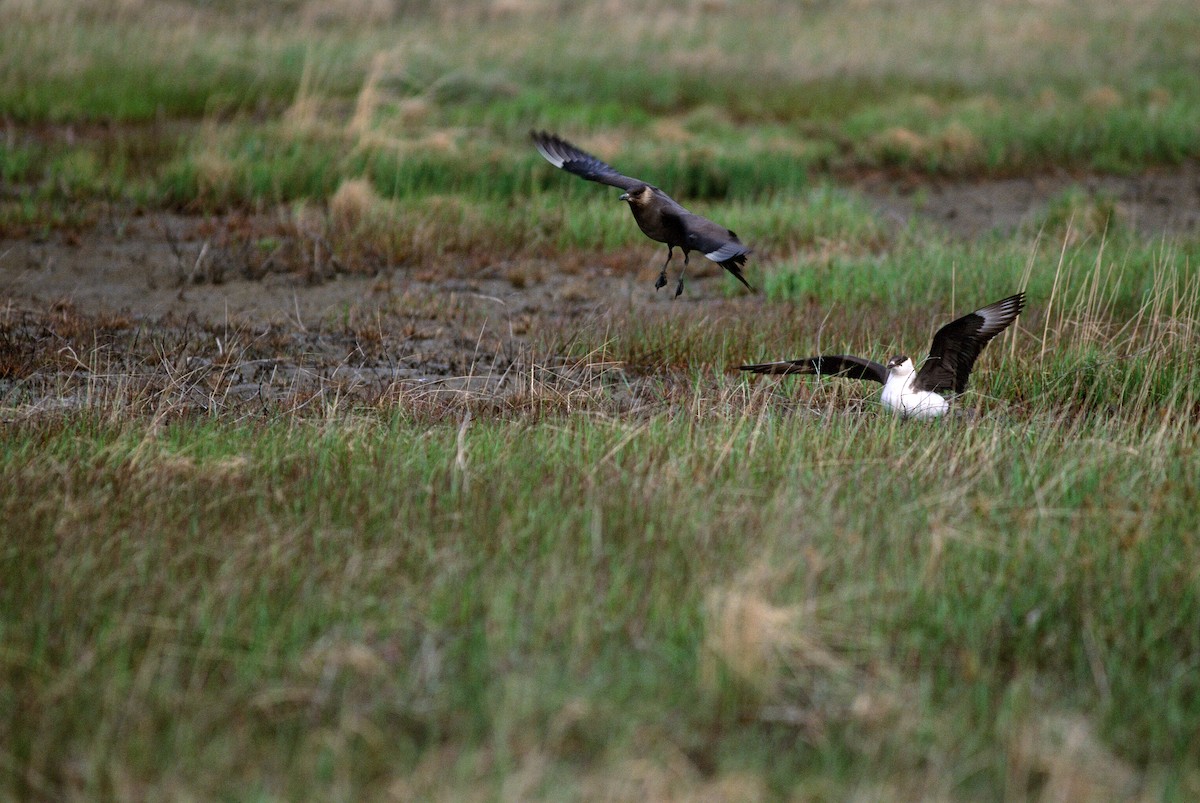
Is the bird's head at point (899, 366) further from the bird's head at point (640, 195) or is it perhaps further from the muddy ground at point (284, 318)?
the bird's head at point (640, 195)

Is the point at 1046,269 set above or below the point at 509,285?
above

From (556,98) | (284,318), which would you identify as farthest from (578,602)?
(556,98)

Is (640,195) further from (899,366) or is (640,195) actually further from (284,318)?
(284,318)

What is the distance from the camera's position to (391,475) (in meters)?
4.43

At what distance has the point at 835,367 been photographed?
5.25 m

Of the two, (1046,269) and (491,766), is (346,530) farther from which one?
(1046,269)

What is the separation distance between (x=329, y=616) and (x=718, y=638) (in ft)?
3.48

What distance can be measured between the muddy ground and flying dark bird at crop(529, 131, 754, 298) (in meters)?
0.71

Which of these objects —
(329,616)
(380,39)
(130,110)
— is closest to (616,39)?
(380,39)

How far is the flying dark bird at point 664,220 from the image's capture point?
5645mm

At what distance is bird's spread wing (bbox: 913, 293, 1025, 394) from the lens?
5027 mm

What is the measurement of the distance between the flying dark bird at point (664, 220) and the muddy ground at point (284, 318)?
0.71 m

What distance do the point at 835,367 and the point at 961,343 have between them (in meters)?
0.52

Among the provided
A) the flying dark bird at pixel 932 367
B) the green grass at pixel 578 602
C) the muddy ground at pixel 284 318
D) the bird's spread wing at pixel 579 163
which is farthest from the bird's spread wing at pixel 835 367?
the bird's spread wing at pixel 579 163
